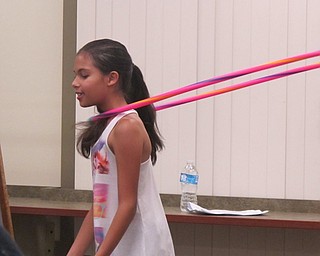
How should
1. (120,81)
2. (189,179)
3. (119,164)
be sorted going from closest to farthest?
(119,164)
(120,81)
(189,179)

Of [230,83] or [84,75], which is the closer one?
[84,75]

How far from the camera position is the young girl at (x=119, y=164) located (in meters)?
1.43

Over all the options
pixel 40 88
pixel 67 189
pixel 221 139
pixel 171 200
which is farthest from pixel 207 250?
pixel 40 88

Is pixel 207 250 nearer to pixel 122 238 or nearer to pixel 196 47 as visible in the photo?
pixel 196 47

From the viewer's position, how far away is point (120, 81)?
5.09 ft

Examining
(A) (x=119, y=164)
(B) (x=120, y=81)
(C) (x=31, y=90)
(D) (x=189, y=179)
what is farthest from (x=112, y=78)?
(C) (x=31, y=90)

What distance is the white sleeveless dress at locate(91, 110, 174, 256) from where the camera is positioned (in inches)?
58.6

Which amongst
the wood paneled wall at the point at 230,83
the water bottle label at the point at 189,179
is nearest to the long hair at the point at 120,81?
the water bottle label at the point at 189,179

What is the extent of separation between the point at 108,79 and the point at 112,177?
251 mm

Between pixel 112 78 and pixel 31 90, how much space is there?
180cm

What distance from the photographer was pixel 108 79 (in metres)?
1.52

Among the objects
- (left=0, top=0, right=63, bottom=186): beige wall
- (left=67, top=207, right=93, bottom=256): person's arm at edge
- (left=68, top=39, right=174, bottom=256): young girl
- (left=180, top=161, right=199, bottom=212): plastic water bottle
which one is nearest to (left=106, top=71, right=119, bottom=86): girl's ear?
(left=68, top=39, right=174, bottom=256): young girl

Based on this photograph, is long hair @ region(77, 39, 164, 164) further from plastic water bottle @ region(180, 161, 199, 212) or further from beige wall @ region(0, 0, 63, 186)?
beige wall @ region(0, 0, 63, 186)

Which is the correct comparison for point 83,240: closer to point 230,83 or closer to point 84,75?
point 84,75
